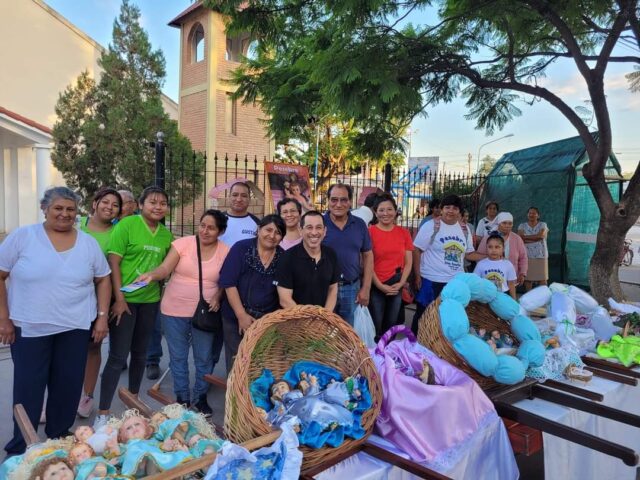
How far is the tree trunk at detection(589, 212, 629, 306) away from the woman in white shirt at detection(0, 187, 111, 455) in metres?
5.21

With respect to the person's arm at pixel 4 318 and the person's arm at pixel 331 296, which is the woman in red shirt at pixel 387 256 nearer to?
the person's arm at pixel 331 296

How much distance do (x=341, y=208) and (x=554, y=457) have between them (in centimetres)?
215

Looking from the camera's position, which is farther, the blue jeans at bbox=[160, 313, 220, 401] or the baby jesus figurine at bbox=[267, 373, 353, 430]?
the blue jeans at bbox=[160, 313, 220, 401]

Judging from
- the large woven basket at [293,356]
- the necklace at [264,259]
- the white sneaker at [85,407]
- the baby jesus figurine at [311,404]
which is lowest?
the white sneaker at [85,407]

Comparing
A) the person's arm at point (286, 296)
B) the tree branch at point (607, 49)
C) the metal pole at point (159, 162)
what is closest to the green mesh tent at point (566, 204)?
the tree branch at point (607, 49)

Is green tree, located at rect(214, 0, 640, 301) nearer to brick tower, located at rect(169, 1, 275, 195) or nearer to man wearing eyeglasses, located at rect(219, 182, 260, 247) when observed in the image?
man wearing eyeglasses, located at rect(219, 182, 260, 247)

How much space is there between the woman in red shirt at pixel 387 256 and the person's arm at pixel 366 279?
211 mm

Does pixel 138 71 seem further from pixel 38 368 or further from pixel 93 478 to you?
pixel 93 478

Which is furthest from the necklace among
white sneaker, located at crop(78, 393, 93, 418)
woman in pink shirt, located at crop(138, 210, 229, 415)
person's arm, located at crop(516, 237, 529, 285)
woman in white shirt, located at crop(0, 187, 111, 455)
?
person's arm, located at crop(516, 237, 529, 285)

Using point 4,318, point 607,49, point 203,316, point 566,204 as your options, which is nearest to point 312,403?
point 203,316

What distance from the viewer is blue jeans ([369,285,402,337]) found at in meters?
4.11

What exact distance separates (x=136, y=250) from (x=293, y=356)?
1498 mm

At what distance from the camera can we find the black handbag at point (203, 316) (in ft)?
9.99

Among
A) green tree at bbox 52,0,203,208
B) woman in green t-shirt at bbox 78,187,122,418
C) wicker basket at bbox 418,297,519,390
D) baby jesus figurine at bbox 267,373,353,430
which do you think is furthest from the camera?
green tree at bbox 52,0,203,208
